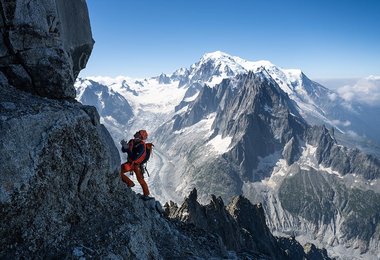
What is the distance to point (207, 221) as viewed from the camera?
3620 inches

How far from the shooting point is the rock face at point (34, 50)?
22234 mm

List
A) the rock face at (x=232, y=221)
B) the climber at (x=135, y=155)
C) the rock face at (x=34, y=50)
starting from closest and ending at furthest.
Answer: the rock face at (x=34, y=50) → the climber at (x=135, y=155) → the rock face at (x=232, y=221)

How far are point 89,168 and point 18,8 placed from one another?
9.92m

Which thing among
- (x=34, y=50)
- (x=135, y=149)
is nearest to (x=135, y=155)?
(x=135, y=149)

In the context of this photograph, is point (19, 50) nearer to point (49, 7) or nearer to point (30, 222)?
point (49, 7)

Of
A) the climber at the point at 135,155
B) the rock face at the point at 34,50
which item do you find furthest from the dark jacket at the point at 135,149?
the rock face at the point at 34,50

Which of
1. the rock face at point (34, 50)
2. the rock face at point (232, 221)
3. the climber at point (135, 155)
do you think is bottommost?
the rock face at point (232, 221)

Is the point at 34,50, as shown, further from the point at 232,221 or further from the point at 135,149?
the point at 232,221

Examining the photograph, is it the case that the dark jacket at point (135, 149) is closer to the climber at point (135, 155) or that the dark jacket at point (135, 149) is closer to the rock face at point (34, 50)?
the climber at point (135, 155)

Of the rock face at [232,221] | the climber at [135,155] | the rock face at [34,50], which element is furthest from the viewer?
the rock face at [232,221]

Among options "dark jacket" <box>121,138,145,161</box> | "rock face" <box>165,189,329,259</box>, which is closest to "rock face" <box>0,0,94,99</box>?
"dark jacket" <box>121,138,145,161</box>

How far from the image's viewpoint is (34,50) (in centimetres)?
2308

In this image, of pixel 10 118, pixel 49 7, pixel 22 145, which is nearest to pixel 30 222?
pixel 22 145

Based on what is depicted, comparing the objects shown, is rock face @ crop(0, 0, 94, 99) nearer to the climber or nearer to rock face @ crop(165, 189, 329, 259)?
the climber
